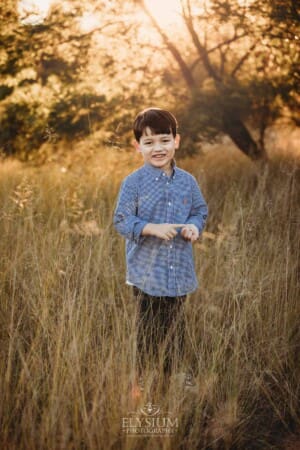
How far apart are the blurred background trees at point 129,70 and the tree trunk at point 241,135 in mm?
17

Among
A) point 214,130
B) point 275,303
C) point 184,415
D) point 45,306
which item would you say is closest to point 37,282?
point 45,306

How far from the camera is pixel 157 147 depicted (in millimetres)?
2129

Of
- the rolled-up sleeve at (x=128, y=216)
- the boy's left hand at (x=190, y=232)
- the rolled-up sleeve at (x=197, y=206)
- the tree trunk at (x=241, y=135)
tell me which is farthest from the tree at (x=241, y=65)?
the boy's left hand at (x=190, y=232)

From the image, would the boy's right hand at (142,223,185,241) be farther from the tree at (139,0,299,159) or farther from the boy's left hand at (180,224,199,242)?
the tree at (139,0,299,159)

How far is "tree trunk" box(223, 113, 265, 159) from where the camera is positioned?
5.39 m

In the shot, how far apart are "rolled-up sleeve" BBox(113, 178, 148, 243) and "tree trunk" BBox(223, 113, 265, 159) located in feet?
11.2

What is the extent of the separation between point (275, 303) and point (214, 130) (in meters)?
3.07

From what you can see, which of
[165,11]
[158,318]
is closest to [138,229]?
[158,318]

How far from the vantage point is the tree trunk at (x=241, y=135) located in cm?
539

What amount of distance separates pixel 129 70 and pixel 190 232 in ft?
12.2

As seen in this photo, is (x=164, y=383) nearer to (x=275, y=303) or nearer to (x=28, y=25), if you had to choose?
(x=275, y=303)

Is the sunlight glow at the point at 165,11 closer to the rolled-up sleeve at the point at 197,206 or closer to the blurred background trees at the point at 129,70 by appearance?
the blurred background trees at the point at 129,70

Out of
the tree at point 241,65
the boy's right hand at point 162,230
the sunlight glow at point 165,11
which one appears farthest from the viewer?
the sunlight glow at point 165,11

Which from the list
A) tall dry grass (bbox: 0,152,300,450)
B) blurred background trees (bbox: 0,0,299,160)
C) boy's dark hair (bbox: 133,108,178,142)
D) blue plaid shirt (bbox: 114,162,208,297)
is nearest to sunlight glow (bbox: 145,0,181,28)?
A: blurred background trees (bbox: 0,0,299,160)
